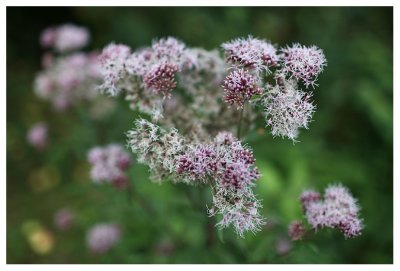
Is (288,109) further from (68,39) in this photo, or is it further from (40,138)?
(40,138)

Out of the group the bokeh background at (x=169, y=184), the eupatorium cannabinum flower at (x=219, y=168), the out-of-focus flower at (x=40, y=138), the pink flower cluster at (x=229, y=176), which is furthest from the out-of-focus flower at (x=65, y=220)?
the pink flower cluster at (x=229, y=176)

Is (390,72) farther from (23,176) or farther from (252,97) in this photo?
(23,176)

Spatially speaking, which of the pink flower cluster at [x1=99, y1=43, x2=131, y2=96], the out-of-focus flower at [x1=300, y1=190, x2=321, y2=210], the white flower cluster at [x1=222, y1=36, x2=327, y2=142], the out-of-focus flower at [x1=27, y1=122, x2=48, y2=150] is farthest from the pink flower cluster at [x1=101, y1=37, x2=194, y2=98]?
the out-of-focus flower at [x1=27, y1=122, x2=48, y2=150]

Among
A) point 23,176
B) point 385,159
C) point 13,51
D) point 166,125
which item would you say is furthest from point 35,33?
point 385,159

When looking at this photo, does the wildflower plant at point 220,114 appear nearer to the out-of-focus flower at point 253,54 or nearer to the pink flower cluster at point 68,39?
the out-of-focus flower at point 253,54

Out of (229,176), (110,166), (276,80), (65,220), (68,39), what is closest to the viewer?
(229,176)

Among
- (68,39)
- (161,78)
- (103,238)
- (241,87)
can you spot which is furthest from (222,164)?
(68,39)
